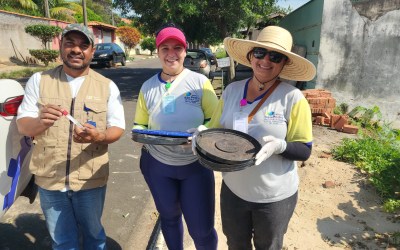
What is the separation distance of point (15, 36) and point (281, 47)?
2082cm

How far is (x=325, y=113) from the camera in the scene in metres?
6.86

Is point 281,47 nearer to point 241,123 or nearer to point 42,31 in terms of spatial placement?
point 241,123

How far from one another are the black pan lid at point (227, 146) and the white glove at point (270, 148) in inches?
1.9

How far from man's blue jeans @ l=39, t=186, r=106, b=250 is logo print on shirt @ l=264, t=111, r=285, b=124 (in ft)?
4.00

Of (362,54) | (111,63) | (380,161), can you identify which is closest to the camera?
(380,161)

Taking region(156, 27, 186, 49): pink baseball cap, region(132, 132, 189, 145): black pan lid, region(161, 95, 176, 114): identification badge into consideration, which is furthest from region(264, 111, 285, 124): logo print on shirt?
region(156, 27, 186, 49): pink baseball cap

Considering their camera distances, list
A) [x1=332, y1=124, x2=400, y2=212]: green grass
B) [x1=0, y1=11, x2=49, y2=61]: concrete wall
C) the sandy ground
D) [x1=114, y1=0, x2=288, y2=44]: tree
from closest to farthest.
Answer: the sandy ground, [x1=332, y1=124, x2=400, y2=212]: green grass, [x1=114, y1=0, x2=288, y2=44]: tree, [x1=0, y1=11, x2=49, y2=61]: concrete wall

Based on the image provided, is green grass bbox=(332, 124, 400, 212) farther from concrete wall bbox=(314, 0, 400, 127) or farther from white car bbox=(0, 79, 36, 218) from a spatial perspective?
white car bbox=(0, 79, 36, 218)

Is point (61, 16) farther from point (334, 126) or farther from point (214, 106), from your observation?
point (214, 106)

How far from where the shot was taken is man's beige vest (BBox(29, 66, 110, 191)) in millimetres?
1931

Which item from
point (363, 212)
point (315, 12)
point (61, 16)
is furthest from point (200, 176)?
point (61, 16)

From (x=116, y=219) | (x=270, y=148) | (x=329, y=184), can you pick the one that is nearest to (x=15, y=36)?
(x=116, y=219)

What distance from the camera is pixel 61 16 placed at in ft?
87.1

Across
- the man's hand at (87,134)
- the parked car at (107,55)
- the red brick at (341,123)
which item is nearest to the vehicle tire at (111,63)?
the parked car at (107,55)
